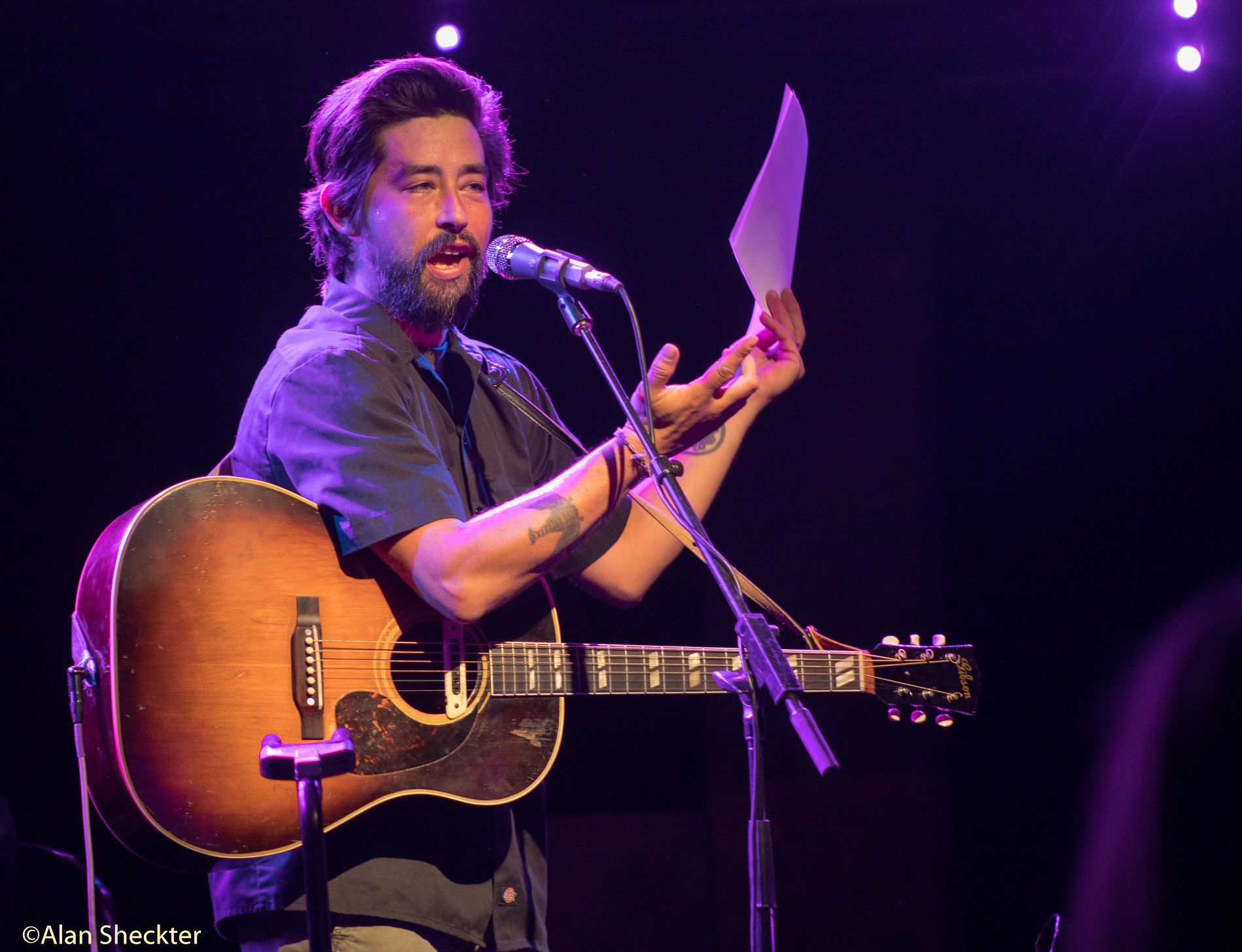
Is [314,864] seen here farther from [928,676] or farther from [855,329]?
[855,329]

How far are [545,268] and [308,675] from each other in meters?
0.87

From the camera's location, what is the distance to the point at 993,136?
12.5 feet

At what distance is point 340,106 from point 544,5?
137cm

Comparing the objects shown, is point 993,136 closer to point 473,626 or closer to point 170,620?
point 473,626

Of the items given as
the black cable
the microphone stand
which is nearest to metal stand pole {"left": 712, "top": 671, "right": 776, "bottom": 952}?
the microphone stand

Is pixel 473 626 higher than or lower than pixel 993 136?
lower

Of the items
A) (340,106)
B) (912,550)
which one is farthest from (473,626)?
(912,550)

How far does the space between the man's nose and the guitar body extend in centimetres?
→ 72

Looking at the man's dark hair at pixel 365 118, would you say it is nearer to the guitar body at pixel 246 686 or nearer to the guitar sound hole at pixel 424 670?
the guitar body at pixel 246 686

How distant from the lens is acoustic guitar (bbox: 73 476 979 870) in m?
1.68

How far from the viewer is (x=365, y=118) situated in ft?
7.63

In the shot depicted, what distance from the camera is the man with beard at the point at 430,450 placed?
1.82 metres

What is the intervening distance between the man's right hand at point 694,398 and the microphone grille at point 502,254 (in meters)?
0.41

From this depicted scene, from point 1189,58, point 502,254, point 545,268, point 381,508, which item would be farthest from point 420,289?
point 1189,58
